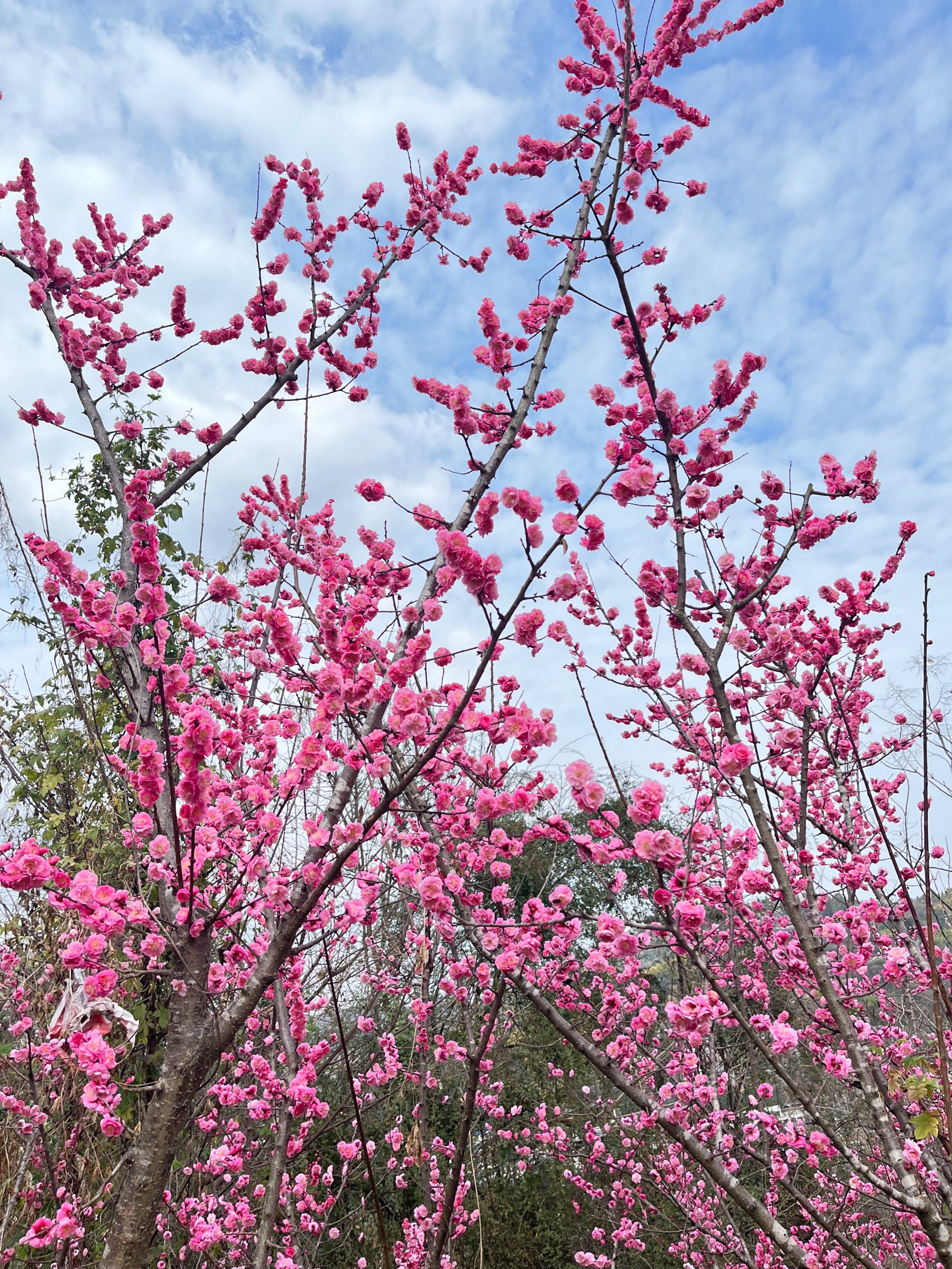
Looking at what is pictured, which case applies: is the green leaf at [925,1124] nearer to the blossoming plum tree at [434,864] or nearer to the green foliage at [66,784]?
the blossoming plum tree at [434,864]

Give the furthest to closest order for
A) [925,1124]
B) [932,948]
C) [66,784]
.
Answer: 1. [66,784]
2. [925,1124]
3. [932,948]

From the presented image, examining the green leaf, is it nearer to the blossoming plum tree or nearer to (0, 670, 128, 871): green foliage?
the blossoming plum tree

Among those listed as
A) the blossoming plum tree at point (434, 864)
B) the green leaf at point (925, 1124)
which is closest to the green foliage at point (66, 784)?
the blossoming plum tree at point (434, 864)

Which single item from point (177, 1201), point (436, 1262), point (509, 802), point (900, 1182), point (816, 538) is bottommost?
point (177, 1201)

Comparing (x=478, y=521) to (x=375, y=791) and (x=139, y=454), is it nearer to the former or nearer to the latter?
(x=375, y=791)

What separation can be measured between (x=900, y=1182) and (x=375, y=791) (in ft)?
8.50

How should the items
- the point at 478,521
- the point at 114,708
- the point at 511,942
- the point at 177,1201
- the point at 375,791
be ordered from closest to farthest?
the point at 511,942 → the point at 478,521 → the point at 375,791 → the point at 177,1201 → the point at 114,708

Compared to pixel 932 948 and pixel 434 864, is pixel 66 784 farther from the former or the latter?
pixel 932 948

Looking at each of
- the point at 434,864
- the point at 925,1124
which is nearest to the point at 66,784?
the point at 434,864

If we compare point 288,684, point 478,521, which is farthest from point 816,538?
point 288,684

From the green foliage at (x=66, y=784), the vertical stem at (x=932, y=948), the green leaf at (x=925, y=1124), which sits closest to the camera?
the vertical stem at (x=932, y=948)

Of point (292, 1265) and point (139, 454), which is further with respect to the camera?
point (139, 454)

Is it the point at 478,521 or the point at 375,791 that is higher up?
the point at 478,521

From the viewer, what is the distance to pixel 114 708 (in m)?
6.04
